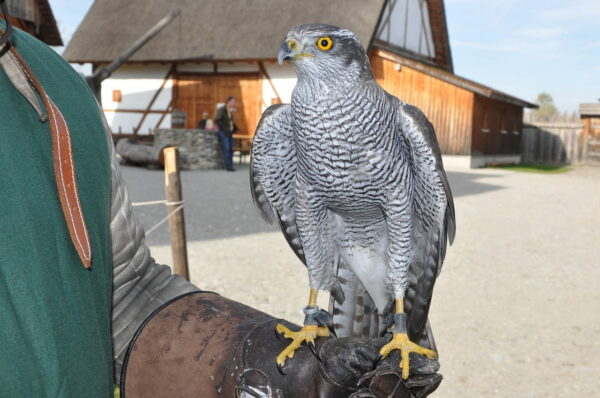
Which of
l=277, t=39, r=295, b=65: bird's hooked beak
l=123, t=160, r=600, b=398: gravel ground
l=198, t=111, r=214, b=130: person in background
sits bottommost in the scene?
l=123, t=160, r=600, b=398: gravel ground

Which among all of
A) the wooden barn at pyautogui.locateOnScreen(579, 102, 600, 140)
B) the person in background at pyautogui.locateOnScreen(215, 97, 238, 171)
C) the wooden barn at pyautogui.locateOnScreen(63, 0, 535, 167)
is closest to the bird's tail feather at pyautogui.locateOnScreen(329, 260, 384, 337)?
the person in background at pyautogui.locateOnScreen(215, 97, 238, 171)

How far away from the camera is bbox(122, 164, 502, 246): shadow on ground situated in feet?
25.1

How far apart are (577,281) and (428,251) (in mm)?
4721

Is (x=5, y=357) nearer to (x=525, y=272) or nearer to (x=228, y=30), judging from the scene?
(x=525, y=272)

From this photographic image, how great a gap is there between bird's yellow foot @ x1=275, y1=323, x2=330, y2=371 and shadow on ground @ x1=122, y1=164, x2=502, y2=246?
3.63 meters

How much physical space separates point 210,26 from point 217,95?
102 inches

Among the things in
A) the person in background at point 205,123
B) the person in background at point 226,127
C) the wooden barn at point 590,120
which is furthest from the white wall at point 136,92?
the wooden barn at point 590,120

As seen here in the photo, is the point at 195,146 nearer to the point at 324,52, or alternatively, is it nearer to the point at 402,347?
the point at 324,52

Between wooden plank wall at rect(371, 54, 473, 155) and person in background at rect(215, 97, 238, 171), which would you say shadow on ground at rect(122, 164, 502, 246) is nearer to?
person in background at rect(215, 97, 238, 171)

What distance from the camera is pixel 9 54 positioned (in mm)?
1214

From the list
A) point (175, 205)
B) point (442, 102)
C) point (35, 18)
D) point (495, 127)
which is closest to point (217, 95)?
point (35, 18)

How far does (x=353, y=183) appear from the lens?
1.47m

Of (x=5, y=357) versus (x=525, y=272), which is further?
→ (x=525, y=272)

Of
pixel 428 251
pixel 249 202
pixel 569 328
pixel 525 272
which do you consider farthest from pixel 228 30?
pixel 428 251
